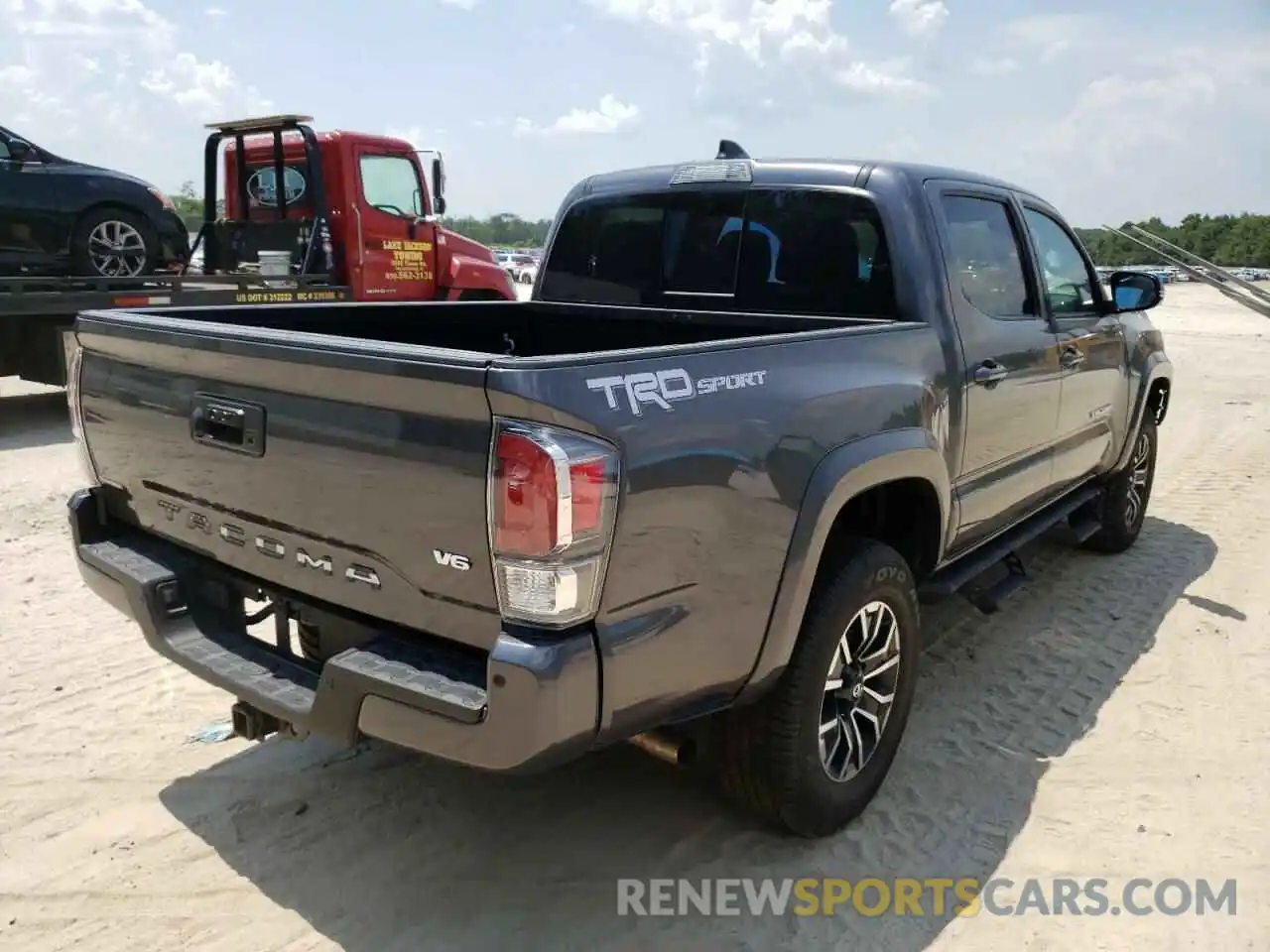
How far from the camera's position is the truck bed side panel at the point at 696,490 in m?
2.14

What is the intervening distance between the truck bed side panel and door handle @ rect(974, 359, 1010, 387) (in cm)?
102

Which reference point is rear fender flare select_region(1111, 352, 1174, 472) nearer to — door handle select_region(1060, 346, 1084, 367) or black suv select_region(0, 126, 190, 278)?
door handle select_region(1060, 346, 1084, 367)

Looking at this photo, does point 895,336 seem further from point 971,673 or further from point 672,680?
point 971,673

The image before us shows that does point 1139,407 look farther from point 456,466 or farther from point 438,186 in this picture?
point 438,186

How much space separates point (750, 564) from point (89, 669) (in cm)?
290

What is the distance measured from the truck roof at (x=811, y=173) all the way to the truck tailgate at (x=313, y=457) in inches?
79.1

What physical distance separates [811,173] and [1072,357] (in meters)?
1.60

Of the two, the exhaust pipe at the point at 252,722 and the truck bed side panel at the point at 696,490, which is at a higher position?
the truck bed side panel at the point at 696,490

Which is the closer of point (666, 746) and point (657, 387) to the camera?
point (657, 387)

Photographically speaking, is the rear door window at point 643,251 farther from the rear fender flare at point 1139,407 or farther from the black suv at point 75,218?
the black suv at point 75,218

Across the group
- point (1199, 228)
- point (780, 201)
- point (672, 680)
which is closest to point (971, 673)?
point (780, 201)

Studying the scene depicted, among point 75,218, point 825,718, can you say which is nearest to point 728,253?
point 825,718

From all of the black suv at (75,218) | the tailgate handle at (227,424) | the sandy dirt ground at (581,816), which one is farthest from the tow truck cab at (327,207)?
the tailgate handle at (227,424)

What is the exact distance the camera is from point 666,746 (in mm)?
2631
